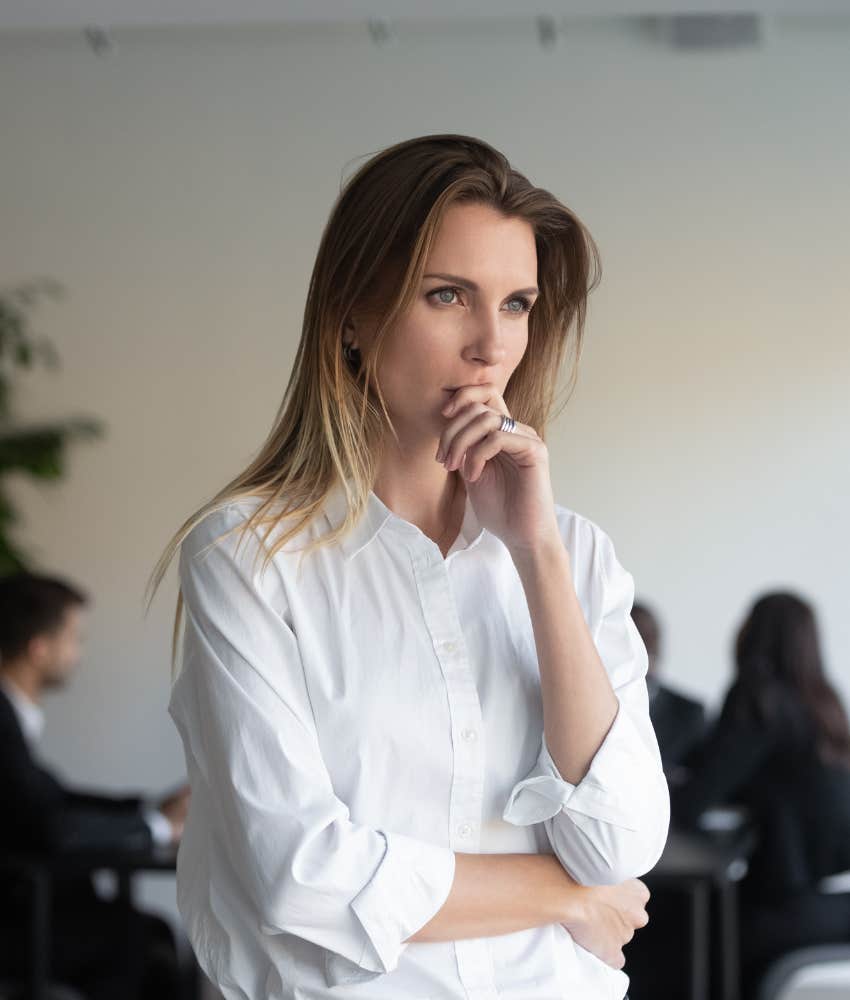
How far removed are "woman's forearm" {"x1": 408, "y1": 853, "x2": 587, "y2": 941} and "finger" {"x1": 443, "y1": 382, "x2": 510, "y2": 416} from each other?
0.42 meters

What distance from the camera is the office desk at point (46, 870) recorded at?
10.8ft

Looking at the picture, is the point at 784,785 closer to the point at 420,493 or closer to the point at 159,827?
the point at 159,827

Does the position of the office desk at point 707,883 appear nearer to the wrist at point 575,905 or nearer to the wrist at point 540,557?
the wrist at point 575,905

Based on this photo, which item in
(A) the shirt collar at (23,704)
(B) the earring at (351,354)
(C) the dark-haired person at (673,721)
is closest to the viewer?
(B) the earring at (351,354)

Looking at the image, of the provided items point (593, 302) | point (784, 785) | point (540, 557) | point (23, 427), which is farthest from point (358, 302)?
point (23, 427)

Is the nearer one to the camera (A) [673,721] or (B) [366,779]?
(B) [366,779]

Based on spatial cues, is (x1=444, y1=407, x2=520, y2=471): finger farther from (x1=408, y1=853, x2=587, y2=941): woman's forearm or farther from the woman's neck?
(x1=408, y1=853, x2=587, y2=941): woman's forearm

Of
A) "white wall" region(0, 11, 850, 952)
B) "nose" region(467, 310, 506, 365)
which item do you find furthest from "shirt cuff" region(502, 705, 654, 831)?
"white wall" region(0, 11, 850, 952)

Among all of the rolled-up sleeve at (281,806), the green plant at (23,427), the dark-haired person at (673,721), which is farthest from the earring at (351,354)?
the green plant at (23,427)

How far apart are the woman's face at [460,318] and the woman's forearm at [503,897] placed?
0.42m

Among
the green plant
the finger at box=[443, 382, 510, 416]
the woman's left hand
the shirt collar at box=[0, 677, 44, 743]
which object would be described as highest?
the finger at box=[443, 382, 510, 416]

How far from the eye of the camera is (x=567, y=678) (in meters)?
1.22

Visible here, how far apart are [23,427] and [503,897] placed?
440 centimetres

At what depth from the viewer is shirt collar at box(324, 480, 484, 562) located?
1.32 meters
